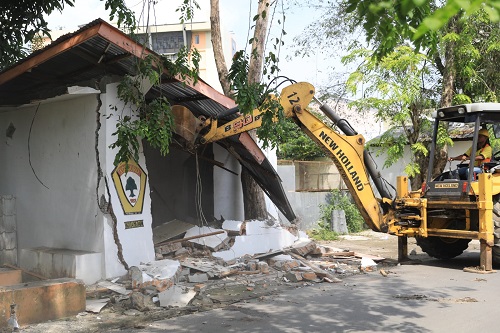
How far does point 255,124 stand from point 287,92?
1.00 m

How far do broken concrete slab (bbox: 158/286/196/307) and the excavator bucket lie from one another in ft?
10.2

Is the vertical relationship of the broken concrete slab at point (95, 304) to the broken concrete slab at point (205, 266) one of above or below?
below

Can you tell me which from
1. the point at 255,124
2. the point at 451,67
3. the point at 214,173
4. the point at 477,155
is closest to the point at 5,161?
the point at 214,173

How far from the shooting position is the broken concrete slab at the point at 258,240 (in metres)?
11.1

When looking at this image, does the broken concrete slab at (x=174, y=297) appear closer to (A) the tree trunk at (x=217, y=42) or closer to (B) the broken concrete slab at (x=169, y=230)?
(B) the broken concrete slab at (x=169, y=230)

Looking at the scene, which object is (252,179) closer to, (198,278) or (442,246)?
(198,278)

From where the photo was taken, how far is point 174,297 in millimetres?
7809

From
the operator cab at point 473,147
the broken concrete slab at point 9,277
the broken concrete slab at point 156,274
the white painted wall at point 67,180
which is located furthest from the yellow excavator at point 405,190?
the broken concrete slab at point 9,277

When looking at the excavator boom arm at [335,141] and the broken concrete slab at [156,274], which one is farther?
Answer: the excavator boom arm at [335,141]

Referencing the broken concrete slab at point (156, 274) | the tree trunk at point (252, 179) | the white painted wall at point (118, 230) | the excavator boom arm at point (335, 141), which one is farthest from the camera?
the tree trunk at point (252, 179)

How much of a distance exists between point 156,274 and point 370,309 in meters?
3.25

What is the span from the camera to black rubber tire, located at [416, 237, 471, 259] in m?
11.6

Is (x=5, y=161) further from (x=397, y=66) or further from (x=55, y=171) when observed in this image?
(x=397, y=66)

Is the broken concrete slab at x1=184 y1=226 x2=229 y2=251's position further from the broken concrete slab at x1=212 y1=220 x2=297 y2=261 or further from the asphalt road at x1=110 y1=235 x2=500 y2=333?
the asphalt road at x1=110 y1=235 x2=500 y2=333
